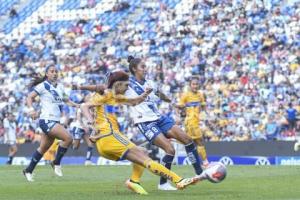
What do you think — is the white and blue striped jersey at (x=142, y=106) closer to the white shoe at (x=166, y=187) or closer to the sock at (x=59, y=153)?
the white shoe at (x=166, y=187)

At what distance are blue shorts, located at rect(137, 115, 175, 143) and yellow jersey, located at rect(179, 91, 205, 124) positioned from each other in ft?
28.4

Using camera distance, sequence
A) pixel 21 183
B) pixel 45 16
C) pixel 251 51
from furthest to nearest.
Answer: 1. pixel 45 16
2. pixel 251 51
3. pixel 21 183

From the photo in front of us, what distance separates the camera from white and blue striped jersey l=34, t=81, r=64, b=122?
21.1m

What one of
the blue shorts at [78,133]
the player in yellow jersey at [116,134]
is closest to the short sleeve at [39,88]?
the player in yellow jersey at [116,134]

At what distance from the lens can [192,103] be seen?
2677cm

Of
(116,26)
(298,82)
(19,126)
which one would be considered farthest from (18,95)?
(298,82)

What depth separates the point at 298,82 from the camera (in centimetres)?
3550

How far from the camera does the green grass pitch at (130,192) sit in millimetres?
14992

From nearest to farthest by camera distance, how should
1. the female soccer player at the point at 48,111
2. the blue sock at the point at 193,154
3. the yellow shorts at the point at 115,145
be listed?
the yellow shorts at the point at 115,145, the blue sock at the point at 193,154, the female soccer player at the point at 48,111

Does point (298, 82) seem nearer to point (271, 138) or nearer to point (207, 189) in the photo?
point (271, 138)

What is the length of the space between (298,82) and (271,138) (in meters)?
3.09

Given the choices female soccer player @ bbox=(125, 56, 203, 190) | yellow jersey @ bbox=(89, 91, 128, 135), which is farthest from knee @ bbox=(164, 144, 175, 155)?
yellow jersey @ bbox=(89, 91, 128, 135)

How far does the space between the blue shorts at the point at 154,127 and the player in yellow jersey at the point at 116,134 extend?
1.08m

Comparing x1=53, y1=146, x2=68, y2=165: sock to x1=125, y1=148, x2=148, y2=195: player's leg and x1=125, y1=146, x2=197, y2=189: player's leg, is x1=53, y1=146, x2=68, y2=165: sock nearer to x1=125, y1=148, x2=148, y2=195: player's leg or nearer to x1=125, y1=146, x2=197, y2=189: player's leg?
x1=125, y1=148, x2=148, y2=195: player's leg
